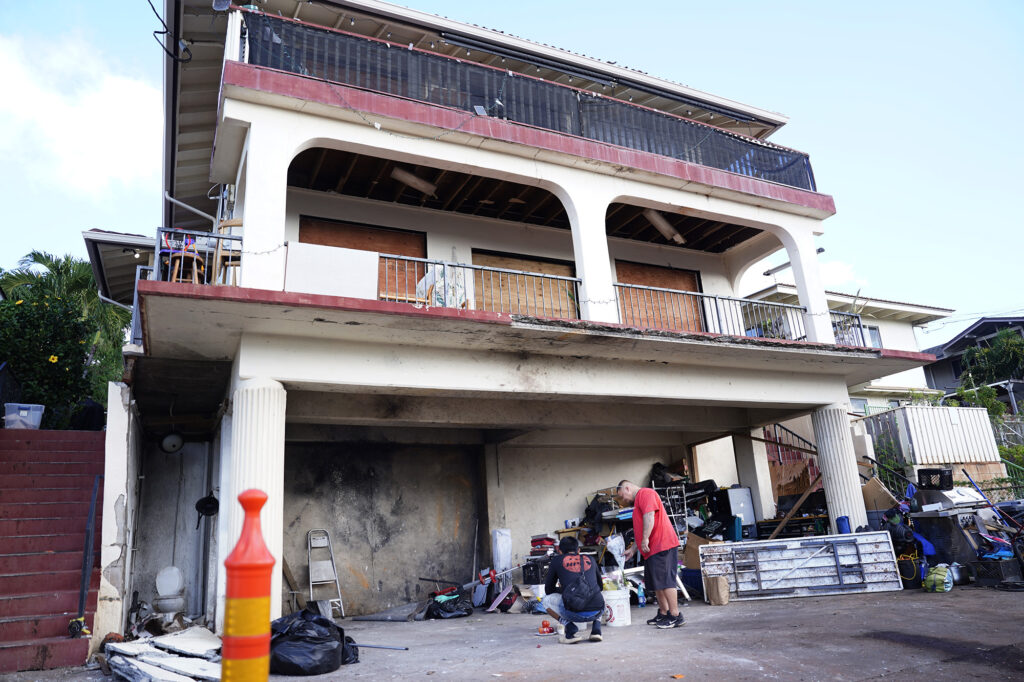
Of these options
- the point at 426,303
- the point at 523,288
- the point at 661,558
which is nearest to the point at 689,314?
the point at 523,288

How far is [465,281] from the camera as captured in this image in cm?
1127

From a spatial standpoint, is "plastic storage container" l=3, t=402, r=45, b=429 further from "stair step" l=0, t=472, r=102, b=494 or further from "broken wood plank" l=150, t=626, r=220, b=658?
"broken wood plank" l=150, t=626, r=220, b=658

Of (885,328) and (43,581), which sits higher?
(885,328)

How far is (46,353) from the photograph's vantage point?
1326cm

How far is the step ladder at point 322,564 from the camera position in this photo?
1143 cm

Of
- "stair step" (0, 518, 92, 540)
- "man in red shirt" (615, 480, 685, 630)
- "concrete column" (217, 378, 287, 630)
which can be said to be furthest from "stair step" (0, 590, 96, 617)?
"man in red shirt" (615, 480, 685, 630)

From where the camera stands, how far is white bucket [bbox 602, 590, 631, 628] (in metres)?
8.11

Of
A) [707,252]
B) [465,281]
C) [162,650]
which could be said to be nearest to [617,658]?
[162,650]

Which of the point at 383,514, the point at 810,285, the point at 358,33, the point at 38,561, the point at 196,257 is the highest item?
the point at 358,33

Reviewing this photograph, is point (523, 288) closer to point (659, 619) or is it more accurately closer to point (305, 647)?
point (659, 619)

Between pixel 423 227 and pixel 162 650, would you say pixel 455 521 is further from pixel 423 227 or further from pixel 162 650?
pixel 162 650

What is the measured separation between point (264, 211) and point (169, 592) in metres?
6.59

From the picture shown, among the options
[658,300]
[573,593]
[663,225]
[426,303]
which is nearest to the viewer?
[573,593]

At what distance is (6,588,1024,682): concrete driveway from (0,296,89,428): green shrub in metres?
8.09
